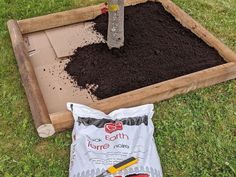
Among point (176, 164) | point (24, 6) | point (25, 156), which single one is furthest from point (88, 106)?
point (24, 6)

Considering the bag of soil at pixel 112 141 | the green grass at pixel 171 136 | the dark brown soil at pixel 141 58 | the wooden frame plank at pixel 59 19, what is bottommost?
the green grass at pixel 171 136

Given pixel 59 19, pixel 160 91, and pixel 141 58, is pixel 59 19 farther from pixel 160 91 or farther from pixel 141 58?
pixel 160 91

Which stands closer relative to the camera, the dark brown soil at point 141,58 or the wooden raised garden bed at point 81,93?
the wooden raised garden bed at point 81,93

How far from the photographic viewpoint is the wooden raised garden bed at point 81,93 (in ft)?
9.43

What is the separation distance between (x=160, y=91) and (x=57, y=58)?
1172 mm

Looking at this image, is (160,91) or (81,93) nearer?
(160,91)

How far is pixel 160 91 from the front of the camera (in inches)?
121

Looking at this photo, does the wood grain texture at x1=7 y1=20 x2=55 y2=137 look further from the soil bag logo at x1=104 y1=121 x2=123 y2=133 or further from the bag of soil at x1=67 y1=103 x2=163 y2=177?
the soil bag logo at x1=104 y1=121 x2=123 y2=133

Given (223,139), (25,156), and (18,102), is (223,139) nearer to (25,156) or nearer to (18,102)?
(25,156)

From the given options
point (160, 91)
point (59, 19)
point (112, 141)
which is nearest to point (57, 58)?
point (59, 19)

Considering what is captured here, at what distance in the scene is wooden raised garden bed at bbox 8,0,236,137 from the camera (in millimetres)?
2873

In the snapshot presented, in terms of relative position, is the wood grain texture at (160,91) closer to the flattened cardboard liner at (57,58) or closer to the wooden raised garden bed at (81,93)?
the wooden raised garden bed at (81,93)

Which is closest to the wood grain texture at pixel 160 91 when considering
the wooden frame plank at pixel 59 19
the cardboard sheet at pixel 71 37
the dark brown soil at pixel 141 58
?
the dark brown soil at pixel 141 58

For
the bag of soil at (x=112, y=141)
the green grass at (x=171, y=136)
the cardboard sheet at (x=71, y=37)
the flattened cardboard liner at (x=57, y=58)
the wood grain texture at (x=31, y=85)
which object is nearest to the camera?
the bag of soil at (x=112, y=141)
